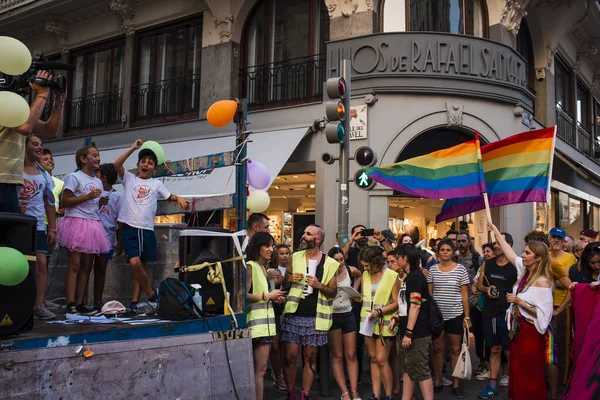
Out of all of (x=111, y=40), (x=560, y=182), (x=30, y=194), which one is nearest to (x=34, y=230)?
(x=30, y=194)

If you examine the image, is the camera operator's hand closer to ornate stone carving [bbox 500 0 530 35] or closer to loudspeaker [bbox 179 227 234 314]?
loudspeaker [bbox 179 227 234 314]

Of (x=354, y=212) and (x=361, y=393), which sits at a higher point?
(x=354, y=212)

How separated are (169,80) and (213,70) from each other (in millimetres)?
1725

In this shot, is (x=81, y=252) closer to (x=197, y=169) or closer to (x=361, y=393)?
(x=197, y=169)

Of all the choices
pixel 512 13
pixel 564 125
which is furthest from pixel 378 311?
pixel 564 125

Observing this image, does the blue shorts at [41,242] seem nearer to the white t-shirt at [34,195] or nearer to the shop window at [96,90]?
the white t-shirt at [34,195]

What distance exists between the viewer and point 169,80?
16391 millimetres

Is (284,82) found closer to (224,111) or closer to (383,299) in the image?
(383,299)

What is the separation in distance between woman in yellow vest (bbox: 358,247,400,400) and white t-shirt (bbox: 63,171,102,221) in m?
3.14

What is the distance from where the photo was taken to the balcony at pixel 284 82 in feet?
46.3

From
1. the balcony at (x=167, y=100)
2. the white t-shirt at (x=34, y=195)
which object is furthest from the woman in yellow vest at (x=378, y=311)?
the balcony at (x=167, y=100)

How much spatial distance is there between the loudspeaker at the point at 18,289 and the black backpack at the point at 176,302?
3.96 feet

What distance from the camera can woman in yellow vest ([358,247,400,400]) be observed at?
22.1 ft

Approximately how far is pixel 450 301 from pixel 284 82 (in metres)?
8.61
